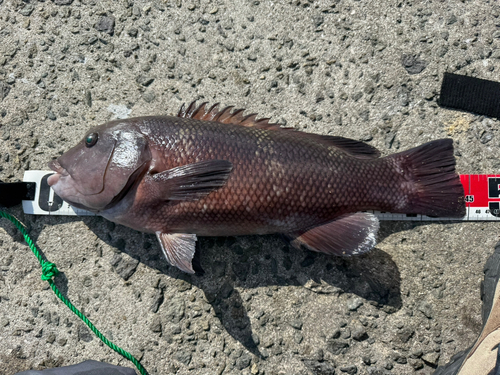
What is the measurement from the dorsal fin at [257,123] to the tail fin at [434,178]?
226 millimetres

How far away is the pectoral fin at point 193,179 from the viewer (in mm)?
2242

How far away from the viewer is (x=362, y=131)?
9.75 ft

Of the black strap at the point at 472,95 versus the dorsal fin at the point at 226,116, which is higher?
the black strap at the point at 472,95

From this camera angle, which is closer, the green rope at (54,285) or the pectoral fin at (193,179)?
the pectoral fin at (193,179)

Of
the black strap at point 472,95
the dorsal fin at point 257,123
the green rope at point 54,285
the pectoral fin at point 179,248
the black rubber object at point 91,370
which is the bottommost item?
the black rubber object at point 91,370

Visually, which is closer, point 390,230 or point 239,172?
point 239,172

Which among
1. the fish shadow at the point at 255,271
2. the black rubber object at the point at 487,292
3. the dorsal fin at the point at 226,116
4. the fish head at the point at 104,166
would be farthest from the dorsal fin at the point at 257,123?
the black rubber object at the point at 487,292

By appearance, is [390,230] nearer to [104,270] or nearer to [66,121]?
[104,270]

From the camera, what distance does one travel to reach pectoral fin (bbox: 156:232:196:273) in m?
2.38

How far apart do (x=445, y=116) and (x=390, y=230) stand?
1.04 metres

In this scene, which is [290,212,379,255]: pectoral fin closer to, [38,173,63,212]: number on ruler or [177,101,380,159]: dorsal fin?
[177,101,380,159]: dorsal fin

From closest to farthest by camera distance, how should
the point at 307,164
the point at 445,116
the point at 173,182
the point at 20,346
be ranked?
the point at 173,182 → the point at 307,164 → the point at 20,346 → the point at 445,116

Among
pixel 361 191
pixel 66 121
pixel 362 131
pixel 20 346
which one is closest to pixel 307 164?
pixel 361 191

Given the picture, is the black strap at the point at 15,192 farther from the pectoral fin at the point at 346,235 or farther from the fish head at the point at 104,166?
the pectoral fin at the point at 346,235
